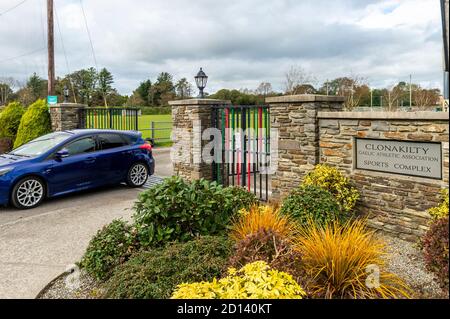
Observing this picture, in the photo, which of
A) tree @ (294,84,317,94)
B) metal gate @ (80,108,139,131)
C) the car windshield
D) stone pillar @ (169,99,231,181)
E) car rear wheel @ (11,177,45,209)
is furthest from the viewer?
tree @ (294,84,317,94)

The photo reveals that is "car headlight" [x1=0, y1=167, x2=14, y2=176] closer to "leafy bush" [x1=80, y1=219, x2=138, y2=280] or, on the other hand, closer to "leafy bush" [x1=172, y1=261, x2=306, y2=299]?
"leafy bush" [x1=80, y1=219, x2=138, y2=280]

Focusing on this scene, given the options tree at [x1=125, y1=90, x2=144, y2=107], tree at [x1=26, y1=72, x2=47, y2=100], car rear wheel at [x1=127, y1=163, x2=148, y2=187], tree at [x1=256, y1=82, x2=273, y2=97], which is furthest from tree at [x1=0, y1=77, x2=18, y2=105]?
car rear wheel at [x1=127, y1=163, x2=148, y2=187]

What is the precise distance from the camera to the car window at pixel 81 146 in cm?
763

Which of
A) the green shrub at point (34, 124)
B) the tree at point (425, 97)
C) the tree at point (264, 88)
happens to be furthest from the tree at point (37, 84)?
the tree at point (425, 97)

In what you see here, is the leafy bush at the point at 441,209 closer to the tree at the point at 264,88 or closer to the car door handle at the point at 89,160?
the car door handle at the point at 89,160

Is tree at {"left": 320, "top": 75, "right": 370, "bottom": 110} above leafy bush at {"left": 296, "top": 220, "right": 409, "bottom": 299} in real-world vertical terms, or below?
above

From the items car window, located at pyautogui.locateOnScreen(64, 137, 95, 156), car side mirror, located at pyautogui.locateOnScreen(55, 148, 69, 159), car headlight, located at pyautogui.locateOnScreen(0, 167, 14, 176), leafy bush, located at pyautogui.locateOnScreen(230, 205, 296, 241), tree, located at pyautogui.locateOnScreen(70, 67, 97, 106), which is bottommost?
leafy bush, located at pyautogui.locateOnScreen(230, 205, 296, 241)

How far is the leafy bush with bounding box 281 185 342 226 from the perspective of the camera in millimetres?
4637

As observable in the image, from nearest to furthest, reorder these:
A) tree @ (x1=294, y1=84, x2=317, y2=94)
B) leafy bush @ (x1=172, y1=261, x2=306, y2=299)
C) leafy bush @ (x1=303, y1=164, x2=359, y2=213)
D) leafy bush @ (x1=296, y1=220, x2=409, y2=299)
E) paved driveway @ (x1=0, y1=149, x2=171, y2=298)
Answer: leafy bush @ (x1=172, y1=261, x2=306, y2=299), leafy bush @ (x1=296, y1=220, x2=409, y2=299), paved driveway @ (x1=0, y1=149, x2=171, y2=298), leafy bush @ (x1=303, y1=164, x2=359, y2=213), tree @ (x1=294, y1=84, x2=317, y2=94)

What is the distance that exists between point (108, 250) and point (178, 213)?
31.5 inches

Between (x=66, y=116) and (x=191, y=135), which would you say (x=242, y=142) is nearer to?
(x=191, y=135)

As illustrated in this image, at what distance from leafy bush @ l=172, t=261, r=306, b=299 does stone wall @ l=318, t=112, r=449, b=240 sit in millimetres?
2780
